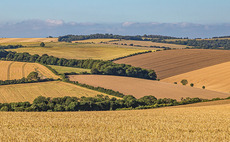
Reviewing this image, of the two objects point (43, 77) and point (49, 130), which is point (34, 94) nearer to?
point (43, 77)

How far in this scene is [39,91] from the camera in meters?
82.8

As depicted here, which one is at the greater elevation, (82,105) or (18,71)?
(82,105)

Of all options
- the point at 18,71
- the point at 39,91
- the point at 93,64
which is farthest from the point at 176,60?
the point at 39,91

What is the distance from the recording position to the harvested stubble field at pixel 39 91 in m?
75.8

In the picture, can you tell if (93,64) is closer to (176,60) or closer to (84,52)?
(176,60)

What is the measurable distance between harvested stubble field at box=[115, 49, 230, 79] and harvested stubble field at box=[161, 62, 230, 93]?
5.40 m

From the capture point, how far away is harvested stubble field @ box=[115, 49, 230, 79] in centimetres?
12329

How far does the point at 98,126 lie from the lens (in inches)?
1135

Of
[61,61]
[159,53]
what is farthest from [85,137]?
[159,53]

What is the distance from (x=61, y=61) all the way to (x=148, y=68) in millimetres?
37178

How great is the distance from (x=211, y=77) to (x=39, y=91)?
1999 inches

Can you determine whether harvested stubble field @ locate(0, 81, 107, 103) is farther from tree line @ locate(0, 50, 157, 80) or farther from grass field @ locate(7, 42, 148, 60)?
grass field @ locate(7, 42, 148, 60)

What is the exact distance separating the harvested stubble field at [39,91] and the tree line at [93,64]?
88.6 ft

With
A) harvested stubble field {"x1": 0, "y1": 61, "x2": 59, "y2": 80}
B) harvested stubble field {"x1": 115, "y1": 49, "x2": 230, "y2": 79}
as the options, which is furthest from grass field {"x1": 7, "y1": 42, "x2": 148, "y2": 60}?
harvested stubble field {"x1": 0, "y1": 61, "x2": 59, "y2": 80}
